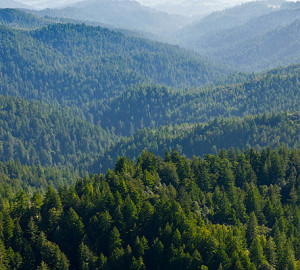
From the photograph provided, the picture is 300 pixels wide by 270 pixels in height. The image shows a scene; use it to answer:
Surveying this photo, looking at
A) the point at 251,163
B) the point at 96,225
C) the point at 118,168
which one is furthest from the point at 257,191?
the point at 96,225

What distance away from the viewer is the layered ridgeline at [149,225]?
84.4 metres

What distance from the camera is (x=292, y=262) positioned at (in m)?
87.9

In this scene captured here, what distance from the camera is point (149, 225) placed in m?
92.4

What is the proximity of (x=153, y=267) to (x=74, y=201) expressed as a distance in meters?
24.1

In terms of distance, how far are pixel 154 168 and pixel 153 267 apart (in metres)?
36.2

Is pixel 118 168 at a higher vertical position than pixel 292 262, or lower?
higher

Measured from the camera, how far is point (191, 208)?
10306 centimetres

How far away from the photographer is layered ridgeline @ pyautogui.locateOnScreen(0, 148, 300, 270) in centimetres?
8444

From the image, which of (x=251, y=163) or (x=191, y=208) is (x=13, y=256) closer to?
(x=191, y=208)

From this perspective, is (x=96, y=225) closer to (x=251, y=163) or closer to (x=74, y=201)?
(x=74, y=201)

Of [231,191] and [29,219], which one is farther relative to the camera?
[231,191]

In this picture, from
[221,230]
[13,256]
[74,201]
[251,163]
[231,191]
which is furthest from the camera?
[251,163]

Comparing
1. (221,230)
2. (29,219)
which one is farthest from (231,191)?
(29,219)

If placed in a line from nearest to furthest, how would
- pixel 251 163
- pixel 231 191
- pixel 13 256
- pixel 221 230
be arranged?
pixel 13 256 < pixel 221 230 < pixel 231 191 < pixel 251 163
